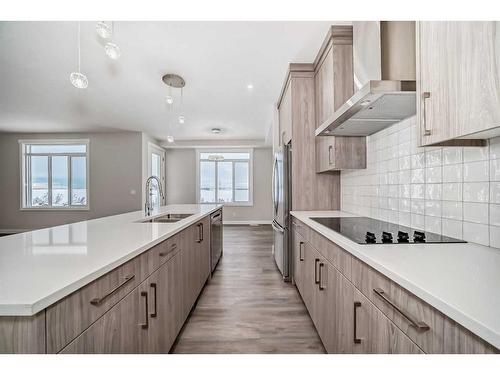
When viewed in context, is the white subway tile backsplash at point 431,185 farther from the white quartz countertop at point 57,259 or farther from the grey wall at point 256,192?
the grey wall at point 256,192

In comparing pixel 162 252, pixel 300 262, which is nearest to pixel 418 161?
pixel 300 262

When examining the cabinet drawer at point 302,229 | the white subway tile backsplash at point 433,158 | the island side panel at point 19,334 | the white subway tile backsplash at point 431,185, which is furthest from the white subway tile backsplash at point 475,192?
the island side panel at point 19,334

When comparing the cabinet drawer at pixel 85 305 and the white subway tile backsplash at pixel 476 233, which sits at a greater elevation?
the white subway tile backsplash at pixel 476 233

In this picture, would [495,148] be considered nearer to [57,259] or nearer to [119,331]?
[119,331]

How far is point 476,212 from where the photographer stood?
126cm

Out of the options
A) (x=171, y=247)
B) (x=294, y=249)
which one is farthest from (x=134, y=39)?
(x=294, y=249)

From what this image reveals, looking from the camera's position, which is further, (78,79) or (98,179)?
(98,179)

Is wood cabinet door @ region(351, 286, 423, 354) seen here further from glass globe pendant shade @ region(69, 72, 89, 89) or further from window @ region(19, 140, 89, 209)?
window @ region(19, 140, 89, 209)

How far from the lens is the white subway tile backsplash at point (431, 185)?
1.20 meters

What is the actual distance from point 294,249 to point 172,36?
289 cm

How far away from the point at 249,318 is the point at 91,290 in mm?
1667

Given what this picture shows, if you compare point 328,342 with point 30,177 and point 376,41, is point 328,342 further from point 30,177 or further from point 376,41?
point 30,177

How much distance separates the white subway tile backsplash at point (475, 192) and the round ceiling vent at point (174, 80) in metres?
4.06
